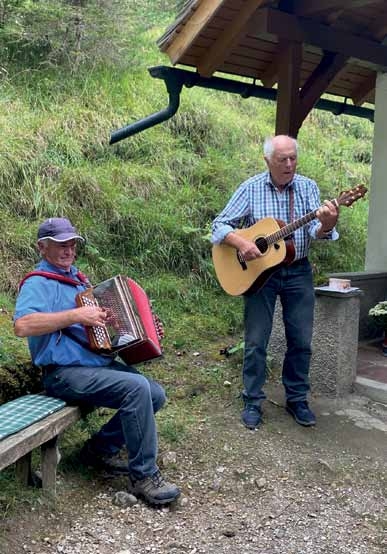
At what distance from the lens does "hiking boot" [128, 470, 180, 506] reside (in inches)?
117

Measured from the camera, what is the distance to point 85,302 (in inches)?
120

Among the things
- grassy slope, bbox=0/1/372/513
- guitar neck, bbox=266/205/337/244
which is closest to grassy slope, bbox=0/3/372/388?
grassy slope, bbox=0/1/372/513

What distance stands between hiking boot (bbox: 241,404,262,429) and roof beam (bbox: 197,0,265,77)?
2.56 m

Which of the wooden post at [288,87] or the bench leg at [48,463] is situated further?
the wooden post at [288,87]

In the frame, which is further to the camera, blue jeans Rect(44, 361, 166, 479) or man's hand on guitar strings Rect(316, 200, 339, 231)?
man's hand on guitar strings Rect(316, 200, 339, 231)

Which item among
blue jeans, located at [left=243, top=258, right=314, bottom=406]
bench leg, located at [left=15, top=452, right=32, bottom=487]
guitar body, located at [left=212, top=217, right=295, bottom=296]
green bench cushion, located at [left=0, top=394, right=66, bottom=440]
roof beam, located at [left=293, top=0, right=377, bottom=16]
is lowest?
bench leg, located at [left=15, top=452, right=32, bottom=487]

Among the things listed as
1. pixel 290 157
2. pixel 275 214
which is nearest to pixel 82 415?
pixel 275 214

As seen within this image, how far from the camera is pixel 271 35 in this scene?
441 centimetres

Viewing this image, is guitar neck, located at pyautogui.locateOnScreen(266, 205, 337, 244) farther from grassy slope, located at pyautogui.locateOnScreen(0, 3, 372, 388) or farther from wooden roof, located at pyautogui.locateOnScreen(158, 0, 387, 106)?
grassy slope, located at pyautogui.locateOnScreen(0, 3, 372, 388)

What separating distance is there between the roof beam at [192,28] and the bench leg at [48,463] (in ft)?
9.06

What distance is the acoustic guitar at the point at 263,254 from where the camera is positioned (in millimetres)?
3602

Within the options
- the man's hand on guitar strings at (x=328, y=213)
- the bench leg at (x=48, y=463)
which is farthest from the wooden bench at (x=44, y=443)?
the man's hand on guitar strings at (x=328, y=213)

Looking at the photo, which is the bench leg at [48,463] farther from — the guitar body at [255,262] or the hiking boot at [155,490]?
the guitar body at [255,262]

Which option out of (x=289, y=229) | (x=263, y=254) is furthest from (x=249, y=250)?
(x=289, y=229)
